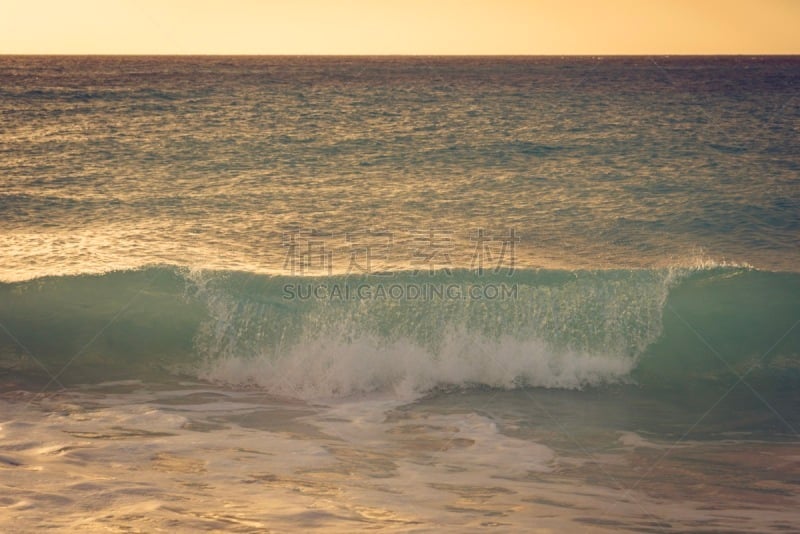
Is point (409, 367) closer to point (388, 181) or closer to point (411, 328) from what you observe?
point (411, 328)

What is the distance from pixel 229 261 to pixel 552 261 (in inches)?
217

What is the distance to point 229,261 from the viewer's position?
43.8 feet

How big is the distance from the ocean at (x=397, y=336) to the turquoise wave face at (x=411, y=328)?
0.04 metres

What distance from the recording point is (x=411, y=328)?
11.0m

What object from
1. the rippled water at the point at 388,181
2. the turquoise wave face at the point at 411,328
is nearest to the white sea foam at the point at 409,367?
the turquoise wave face at the point at 411,328

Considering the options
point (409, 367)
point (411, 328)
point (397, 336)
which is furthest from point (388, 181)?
point (409, 367)

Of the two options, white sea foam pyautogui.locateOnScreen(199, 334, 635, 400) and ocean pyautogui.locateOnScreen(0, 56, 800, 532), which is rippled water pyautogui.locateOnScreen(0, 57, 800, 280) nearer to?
ocean pyautogui.locateOnScreen(0, 56, 800, 532)

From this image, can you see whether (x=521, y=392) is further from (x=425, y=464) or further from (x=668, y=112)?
(x=668, y=112)

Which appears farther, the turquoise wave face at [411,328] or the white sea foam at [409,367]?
the turquoise wave face at [411,328]

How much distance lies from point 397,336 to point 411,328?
0.29m

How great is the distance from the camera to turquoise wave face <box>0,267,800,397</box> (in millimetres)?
10172

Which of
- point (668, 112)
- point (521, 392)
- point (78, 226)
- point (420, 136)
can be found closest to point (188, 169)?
point (78, 226)

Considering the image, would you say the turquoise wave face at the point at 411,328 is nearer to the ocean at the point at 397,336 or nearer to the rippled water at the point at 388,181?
the ocean at the point at 397,336

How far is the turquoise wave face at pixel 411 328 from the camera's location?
10.2m
